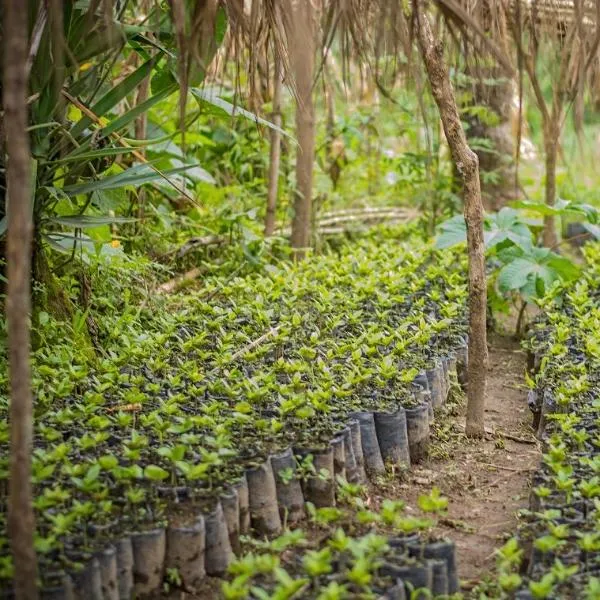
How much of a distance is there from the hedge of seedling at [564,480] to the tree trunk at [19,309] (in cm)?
100

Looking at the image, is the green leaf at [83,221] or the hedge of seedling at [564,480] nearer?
the hedge of seedling at [564,480]

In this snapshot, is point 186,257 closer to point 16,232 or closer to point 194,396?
point 194,396

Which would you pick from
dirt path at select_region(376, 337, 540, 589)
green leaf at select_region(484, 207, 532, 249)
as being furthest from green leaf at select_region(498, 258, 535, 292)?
dirt path at select_region(376, 337, 540, 589)

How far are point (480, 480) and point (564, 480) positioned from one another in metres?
0.77

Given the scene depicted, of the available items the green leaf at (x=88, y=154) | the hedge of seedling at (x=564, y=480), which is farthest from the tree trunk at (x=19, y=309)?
the green leaf at (x=88, y=154)

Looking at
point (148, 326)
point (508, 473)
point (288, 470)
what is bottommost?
point (508, 473)

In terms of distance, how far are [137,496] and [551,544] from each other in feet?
3.14

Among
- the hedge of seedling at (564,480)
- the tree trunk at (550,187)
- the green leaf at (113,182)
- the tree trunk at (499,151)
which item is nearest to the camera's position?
the hedge of seedling at (564,480)

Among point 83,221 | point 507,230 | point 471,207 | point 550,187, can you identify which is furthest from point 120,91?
point 550,187

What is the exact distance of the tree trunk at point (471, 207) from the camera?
10.3ft

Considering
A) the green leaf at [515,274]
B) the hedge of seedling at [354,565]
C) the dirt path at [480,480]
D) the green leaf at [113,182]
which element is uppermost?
the green leaf at [113,182]

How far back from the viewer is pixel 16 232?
1.83 m

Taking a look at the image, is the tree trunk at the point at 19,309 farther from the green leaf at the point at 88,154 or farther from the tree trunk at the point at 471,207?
the tree trunk at the point at 471,207

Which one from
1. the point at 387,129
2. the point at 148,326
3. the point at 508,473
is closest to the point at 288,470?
the point at 508,473
